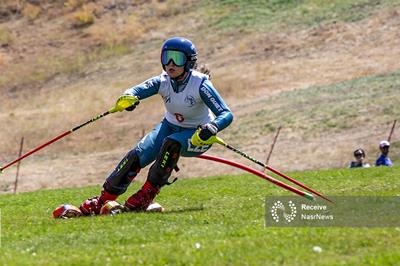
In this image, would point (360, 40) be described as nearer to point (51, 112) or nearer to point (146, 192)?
point (51, 112)

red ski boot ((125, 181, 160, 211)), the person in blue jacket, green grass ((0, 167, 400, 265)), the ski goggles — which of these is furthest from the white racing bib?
green grass ((0, 167, 400, 265))

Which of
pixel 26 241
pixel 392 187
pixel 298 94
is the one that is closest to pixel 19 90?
pixel 298 94

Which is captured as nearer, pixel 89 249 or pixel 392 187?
pixel 89 249

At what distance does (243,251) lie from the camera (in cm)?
816

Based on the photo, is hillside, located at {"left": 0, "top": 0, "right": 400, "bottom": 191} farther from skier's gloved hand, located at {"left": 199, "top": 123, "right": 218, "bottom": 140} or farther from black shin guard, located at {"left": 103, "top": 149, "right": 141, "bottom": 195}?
skier's gloved hand, located at {"left": 199, "top": 123, "right": 218, "bottom": 140}

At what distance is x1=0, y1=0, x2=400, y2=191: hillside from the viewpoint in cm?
3378

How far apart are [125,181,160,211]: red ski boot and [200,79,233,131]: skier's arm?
1.21 metres

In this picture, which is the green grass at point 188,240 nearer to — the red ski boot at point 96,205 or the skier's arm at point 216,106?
the red ski boot at point 96,205

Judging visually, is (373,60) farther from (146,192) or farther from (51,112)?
(146,192)

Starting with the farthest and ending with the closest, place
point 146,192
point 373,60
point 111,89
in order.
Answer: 1. point 111,89
2. point 373,60
3. point 146,192

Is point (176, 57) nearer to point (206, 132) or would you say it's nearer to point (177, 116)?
point (177, 116)

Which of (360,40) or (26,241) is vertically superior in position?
(360,40)

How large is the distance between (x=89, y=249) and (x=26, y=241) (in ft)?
3.41

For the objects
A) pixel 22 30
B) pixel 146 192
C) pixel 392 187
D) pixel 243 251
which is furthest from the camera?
pixel 22 30
